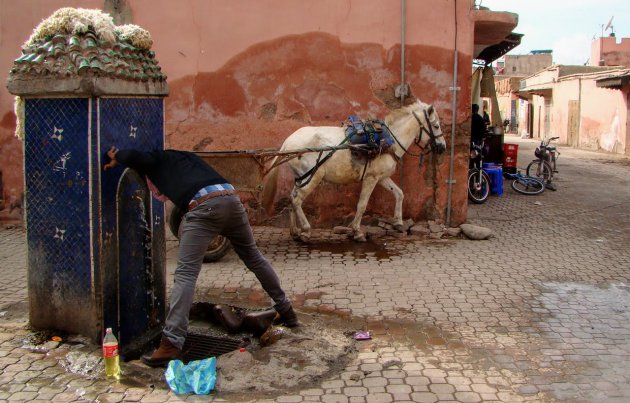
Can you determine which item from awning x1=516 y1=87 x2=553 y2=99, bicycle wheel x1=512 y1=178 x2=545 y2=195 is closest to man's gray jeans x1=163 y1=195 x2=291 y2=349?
bicycle wheel x1=512 y1=178 x2=545 y2=195

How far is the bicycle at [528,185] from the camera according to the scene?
13336 millimetres

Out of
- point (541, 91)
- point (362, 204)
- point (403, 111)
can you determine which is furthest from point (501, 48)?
point (541, 91)

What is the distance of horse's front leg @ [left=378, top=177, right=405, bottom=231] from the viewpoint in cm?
875

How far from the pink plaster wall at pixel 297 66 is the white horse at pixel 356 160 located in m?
0.64

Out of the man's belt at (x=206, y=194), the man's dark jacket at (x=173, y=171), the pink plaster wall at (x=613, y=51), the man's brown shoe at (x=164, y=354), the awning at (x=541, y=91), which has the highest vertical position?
the pink plaster wall at (x=613, y=51)

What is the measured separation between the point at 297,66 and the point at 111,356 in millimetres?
5966

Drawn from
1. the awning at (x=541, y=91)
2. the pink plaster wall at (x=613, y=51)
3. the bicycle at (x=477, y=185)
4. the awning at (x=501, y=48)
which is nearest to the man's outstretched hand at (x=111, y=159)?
the bicycle at (x=477, y=185)

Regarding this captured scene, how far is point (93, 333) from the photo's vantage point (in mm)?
4797

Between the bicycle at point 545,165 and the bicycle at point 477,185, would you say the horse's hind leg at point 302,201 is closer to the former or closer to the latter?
the bicycle at point 477,185

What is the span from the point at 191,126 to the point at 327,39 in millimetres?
2395

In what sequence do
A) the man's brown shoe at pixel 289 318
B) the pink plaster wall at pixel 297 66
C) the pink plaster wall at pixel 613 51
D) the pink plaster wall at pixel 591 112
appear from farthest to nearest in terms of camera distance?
the pink plaster wall at pixel 613 51, the pink plaster wall at pixel 591 112, the pink plaster wall at pixel 297 66, the man's brown shoe at pixel 289 318

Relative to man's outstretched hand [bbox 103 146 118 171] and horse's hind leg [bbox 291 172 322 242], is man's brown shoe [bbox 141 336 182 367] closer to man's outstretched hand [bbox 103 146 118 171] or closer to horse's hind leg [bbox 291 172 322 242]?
man's outstretched hand [bbox 103 146 118 171]

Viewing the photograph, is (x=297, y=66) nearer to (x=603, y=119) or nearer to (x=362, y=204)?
(x=362, y=204)

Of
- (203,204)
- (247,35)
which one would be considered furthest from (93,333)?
(247,35)
